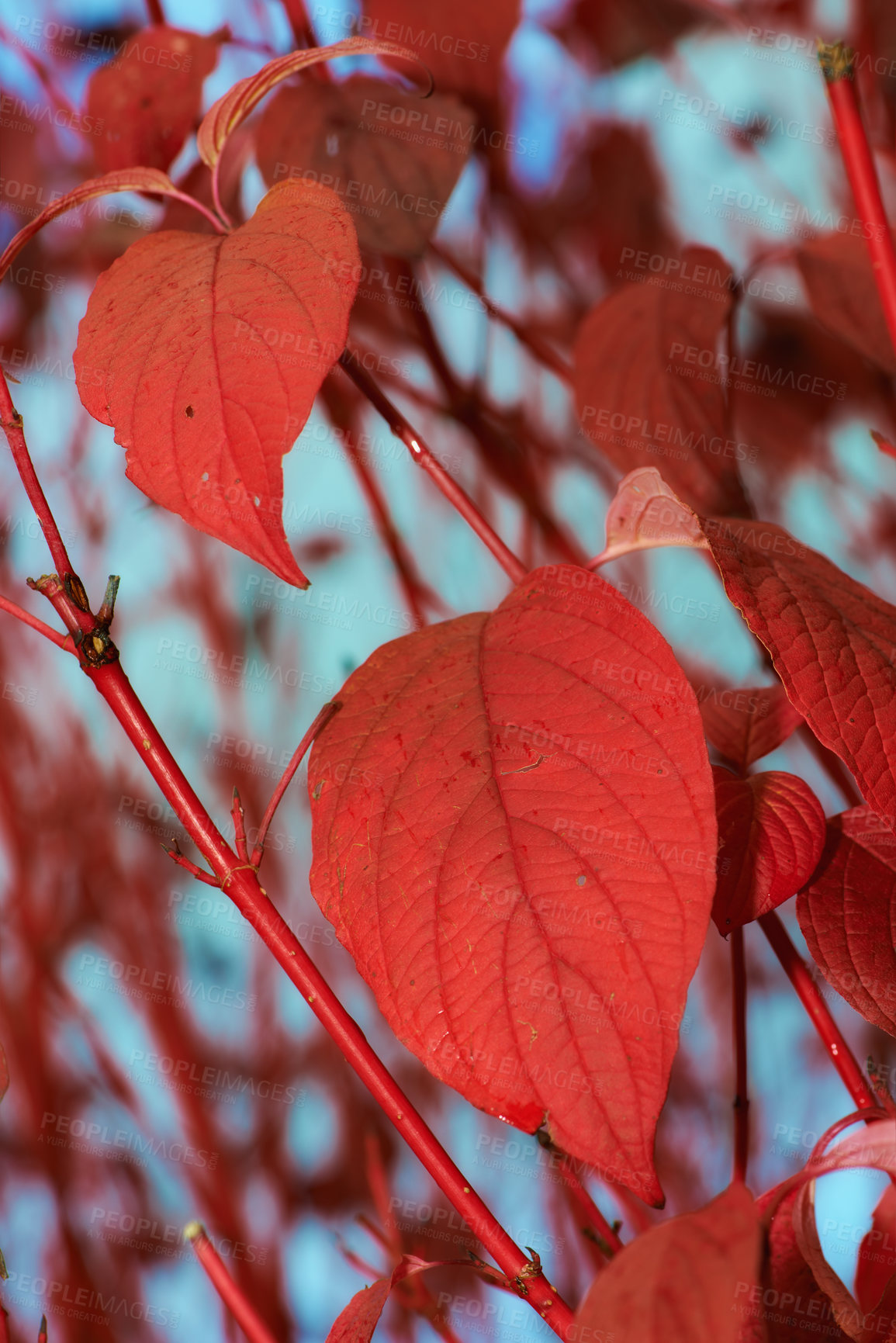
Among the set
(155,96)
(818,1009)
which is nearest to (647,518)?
(818,1009)

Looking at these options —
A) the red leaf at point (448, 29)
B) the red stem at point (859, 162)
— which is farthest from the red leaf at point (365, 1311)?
the red leaf at point (448, 29)

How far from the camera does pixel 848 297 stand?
486mm

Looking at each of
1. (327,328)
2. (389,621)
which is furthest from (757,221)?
(327,328)

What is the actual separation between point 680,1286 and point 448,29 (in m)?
0.63

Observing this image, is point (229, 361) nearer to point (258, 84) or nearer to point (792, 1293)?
point (258, 84)

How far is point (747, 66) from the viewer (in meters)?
0.67

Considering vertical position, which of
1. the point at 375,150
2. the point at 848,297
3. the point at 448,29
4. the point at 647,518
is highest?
the point at 448,29

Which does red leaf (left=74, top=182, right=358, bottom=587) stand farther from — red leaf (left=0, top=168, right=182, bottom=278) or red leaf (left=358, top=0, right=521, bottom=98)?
red leaf (left=358, top=0, right=521, bottom=98)

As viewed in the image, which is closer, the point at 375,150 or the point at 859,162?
the point at 859,162

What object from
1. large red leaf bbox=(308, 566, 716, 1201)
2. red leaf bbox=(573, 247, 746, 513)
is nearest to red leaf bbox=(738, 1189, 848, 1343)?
large red leaf bbox=(308, 566, 716, 1201)

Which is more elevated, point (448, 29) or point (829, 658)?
point (448, 29)

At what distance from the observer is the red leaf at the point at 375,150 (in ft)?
1.46

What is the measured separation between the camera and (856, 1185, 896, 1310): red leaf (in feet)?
1.01

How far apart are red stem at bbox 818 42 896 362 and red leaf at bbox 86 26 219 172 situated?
33 cm
